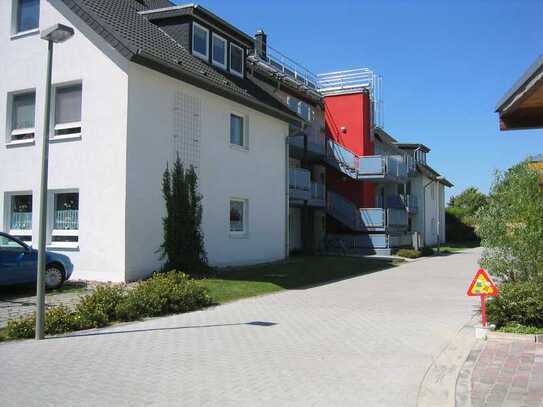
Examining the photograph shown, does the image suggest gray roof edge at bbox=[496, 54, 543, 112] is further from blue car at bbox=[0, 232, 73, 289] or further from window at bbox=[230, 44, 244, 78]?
window at bbox=[230, 44, 244, 78]

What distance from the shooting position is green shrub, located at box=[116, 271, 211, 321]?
32.1 feet

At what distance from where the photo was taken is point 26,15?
1667 cm

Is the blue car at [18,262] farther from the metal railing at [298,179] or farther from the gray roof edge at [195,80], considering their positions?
the metal railing at [298,179]

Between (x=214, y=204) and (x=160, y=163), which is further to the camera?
(x=214, y=204)

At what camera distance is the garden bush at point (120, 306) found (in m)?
8.53

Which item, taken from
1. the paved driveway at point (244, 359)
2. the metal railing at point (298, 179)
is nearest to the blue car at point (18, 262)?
the paved driveway at point (244, 359)

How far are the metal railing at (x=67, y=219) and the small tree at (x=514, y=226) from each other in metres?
10.1

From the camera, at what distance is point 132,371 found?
641 centimetres

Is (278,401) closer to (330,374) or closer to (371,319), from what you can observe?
(330,374)

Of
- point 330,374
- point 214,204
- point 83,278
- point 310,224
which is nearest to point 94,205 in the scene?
point 83,278

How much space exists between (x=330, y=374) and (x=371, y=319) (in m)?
3.91

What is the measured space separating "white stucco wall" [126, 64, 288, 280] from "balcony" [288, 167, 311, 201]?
1591 millimetres

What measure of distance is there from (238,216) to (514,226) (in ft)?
37.7

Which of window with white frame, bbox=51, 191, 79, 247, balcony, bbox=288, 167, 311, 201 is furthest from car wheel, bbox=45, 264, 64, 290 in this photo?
balcony, bbox=288, 167, 311, 201
